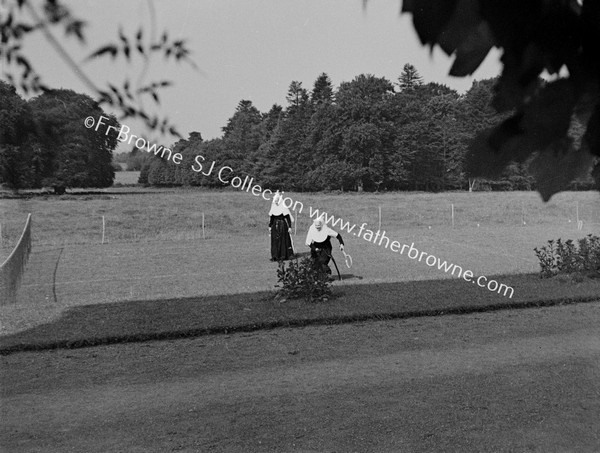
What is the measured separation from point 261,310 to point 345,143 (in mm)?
4557

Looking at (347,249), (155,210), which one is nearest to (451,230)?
(347,249)

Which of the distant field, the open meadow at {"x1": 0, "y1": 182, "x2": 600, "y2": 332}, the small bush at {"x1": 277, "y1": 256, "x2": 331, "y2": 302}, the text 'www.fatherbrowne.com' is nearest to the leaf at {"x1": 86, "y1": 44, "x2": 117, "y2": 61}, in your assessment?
the open meadow at {"x1": 0, "y1": 182, "x2": 600, "y2": 332}

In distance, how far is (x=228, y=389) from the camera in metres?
6.00

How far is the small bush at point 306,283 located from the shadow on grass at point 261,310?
8.3 inches

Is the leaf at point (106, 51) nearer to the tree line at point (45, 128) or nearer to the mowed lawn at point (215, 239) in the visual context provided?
the tree line at point (45, 128)

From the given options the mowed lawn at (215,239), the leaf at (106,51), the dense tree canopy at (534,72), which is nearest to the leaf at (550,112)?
the dense tree canopy at (534,72)

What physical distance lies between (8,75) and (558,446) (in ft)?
13.9

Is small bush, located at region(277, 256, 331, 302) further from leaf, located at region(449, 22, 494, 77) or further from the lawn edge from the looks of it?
leaf, located at region(449, 22, 494, 77)

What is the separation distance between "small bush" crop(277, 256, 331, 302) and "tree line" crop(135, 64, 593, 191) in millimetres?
2007

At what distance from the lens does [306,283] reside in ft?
34.6

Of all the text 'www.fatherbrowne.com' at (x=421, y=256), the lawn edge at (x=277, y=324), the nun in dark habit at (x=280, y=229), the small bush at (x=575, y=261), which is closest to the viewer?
the lawn edge at (x=277, y=324)

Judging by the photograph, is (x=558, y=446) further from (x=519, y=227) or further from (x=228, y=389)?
(x=519, y=227)

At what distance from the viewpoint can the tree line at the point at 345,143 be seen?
1493 millimetres

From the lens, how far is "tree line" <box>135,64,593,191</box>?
1493mm
